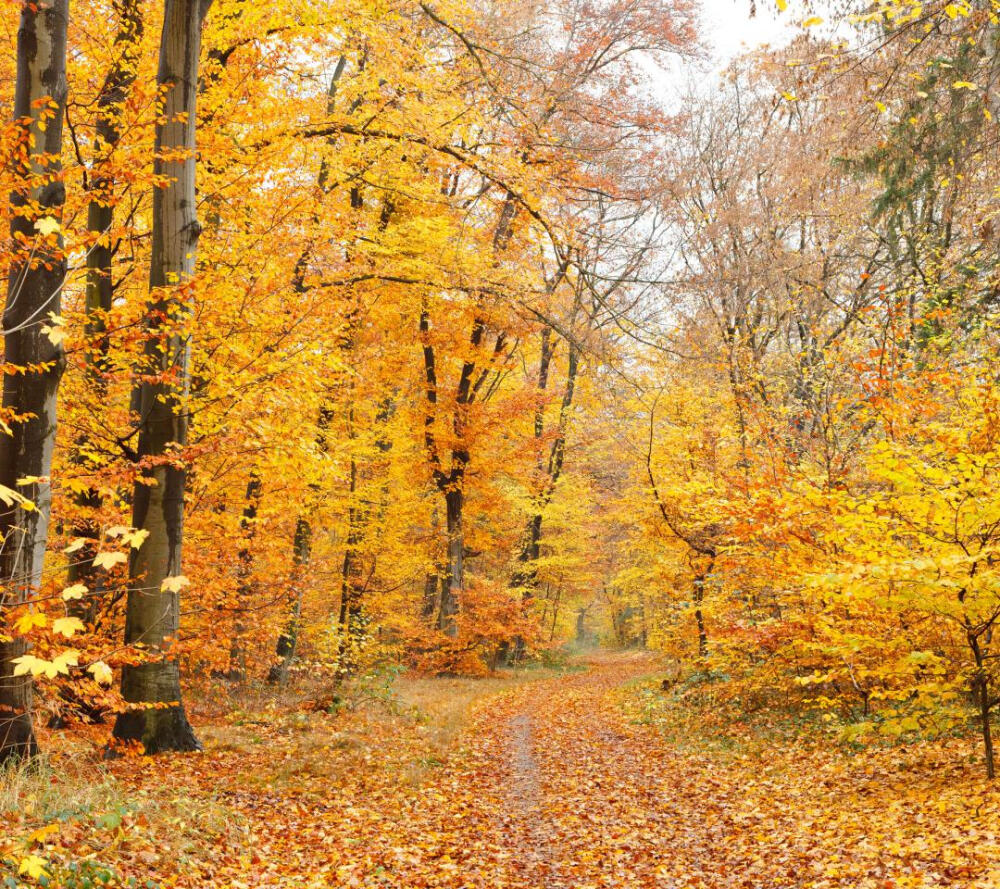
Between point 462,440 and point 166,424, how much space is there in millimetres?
12046

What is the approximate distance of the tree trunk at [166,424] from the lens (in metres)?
7.54

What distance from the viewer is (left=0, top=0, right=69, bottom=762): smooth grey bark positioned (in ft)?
18.9

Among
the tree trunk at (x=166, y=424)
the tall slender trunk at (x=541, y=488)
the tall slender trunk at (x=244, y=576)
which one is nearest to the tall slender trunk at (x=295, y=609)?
the tall slender trunk at (x=244, y=576)

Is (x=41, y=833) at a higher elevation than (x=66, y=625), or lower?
lower

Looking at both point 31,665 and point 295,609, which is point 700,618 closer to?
point 295,609

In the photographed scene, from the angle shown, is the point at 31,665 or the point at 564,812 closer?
the point at 31,665

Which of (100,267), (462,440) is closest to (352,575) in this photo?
(462,440)

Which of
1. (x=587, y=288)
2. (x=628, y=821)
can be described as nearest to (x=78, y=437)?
(x=587, y=288)

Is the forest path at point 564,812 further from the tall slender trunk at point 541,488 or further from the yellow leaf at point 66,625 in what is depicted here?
the tall slender trunk at point 541,488

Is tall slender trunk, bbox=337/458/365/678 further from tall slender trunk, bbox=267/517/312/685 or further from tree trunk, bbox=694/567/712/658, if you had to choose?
tree trunk, bbox=694/567/712/658

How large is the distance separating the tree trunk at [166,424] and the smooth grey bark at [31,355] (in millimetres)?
1446

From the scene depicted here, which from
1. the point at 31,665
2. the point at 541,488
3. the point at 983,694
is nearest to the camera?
the point at 31,665

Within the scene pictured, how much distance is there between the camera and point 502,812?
312 inches

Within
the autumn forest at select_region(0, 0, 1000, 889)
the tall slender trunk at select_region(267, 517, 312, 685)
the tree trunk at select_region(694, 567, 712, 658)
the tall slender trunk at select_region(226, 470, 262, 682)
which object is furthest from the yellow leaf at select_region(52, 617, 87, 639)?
the tree trunk at select_region(694, 567, 712, 658)
